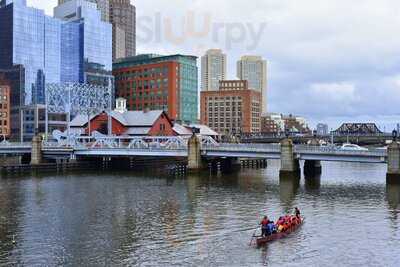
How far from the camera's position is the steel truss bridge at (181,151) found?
91.5m

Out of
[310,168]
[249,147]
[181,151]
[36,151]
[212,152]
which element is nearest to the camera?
[249,147]

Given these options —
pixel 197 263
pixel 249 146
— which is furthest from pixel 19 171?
pixel 197 263

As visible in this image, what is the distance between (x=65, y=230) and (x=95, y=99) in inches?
4864

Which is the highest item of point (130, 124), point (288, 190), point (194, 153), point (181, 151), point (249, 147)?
point (130, 124)

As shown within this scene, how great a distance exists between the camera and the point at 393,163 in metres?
85.3

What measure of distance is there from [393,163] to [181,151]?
40.0 meters

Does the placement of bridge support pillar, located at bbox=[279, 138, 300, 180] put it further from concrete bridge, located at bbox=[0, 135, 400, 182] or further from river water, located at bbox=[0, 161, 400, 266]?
river water, located at bbox=[0, 161, 400, 266]

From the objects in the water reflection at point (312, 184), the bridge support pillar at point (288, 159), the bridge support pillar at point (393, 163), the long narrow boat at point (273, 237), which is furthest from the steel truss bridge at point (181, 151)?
the long narrow boat at point (273, 237)

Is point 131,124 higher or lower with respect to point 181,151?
higher

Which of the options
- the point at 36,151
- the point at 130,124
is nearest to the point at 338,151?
the point at 36,151

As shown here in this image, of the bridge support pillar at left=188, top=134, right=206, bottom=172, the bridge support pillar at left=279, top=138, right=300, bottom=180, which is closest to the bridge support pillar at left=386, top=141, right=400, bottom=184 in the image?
the bridge support pillar at left=279, top=138, right=300, bottom=180

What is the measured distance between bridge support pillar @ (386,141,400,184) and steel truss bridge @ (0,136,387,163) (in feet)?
8.01

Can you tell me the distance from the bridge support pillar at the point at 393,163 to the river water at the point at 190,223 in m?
2.41

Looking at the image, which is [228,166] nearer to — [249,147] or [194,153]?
[194,153]
